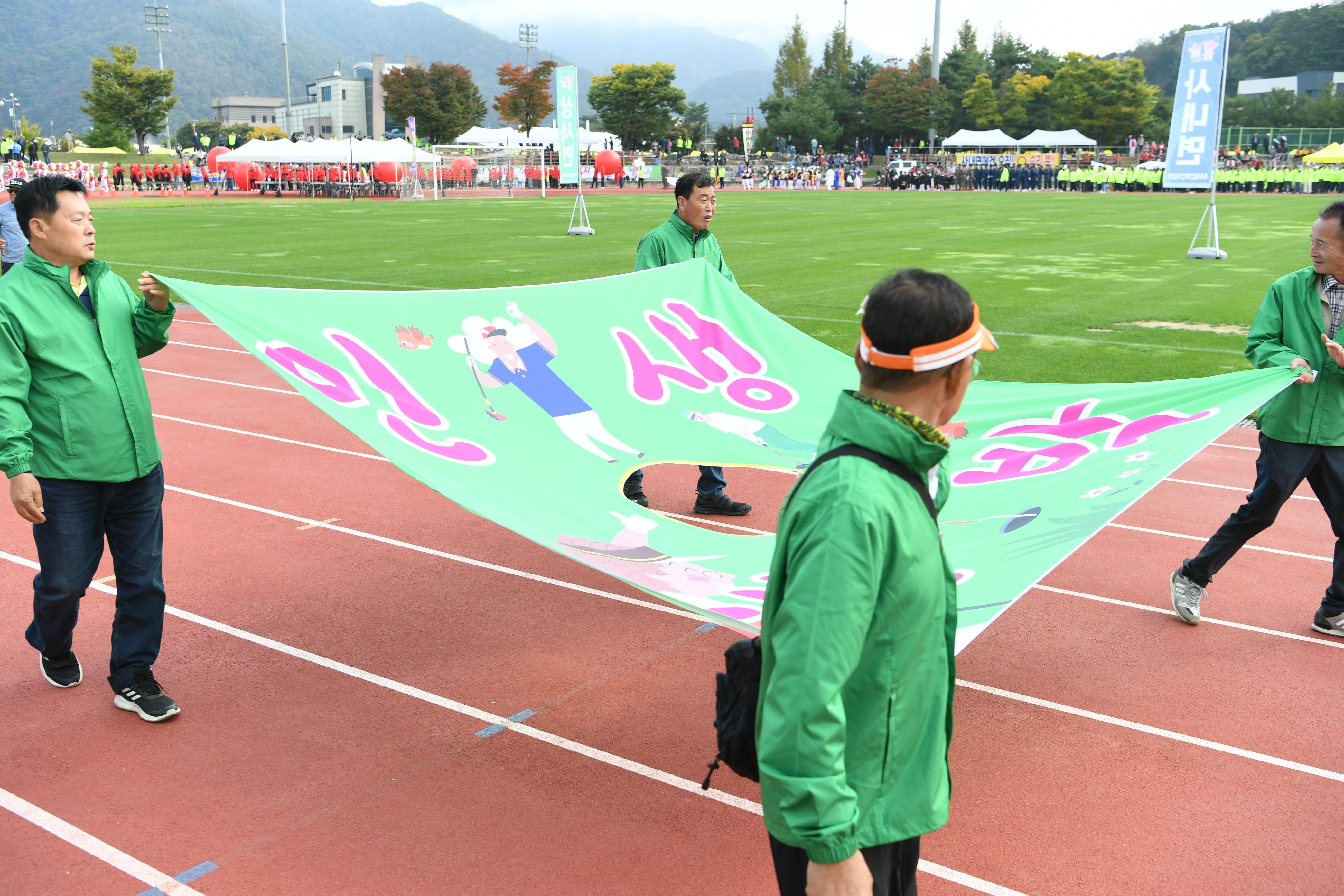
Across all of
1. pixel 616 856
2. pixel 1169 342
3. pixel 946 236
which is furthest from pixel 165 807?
pixel 946 236

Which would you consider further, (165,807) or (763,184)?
(763,184)

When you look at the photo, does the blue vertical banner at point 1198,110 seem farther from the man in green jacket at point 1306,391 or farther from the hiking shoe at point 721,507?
the man in green jacket at point 1306,391

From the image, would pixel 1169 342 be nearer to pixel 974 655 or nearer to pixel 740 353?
pixel 740 353

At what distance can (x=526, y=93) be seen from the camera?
89.8 meters

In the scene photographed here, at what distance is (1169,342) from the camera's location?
43.1ft

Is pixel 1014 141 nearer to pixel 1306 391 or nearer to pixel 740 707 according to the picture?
pixel 1306 391

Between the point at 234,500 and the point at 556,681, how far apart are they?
3.88 meters

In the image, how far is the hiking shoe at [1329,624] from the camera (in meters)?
5.45

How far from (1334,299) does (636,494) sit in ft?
14.1

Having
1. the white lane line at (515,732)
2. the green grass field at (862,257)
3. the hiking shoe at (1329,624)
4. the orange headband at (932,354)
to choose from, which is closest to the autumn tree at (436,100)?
the green grass field at (862,257)

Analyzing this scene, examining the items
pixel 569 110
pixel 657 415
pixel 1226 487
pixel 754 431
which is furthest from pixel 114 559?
pixel 569 110

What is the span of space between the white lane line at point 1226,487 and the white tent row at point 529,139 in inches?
2412

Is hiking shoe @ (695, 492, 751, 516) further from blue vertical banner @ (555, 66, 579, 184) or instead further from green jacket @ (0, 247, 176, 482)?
blue vertical banner @ (555, 66, 579, 184)

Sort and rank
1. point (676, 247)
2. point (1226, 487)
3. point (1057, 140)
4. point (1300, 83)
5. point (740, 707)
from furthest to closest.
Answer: point (1300, 83)
point (1057, 140)
point (1226, 487)
point (676, 247)
point (740, 707)
